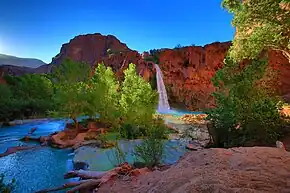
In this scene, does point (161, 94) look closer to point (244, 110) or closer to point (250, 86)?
point (250, 86)

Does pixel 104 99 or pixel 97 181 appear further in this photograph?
pixel 104 99

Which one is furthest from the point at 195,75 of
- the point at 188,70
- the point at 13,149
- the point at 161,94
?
the point at 13,149

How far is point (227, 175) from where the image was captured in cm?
282

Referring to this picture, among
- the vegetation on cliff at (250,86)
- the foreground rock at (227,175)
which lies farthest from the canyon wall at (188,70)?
the foreground rock at (227,175)

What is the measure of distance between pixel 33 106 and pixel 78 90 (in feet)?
45.7

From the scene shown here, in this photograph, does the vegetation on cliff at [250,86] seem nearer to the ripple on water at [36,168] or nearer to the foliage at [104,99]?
the ripple on water at [36,168]

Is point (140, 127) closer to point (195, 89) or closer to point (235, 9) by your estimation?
point (235, 9)

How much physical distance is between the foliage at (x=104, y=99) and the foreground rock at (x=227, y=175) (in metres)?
11.6

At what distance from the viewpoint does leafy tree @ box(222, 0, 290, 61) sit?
7.38 meters

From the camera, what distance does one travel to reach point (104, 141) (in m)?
11.8

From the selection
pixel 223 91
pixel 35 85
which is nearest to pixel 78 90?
pixel 223 91

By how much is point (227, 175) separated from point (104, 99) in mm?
14139

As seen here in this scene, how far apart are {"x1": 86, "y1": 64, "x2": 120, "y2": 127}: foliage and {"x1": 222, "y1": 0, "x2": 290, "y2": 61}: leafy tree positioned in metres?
9.09

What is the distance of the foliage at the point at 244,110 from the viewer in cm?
670
